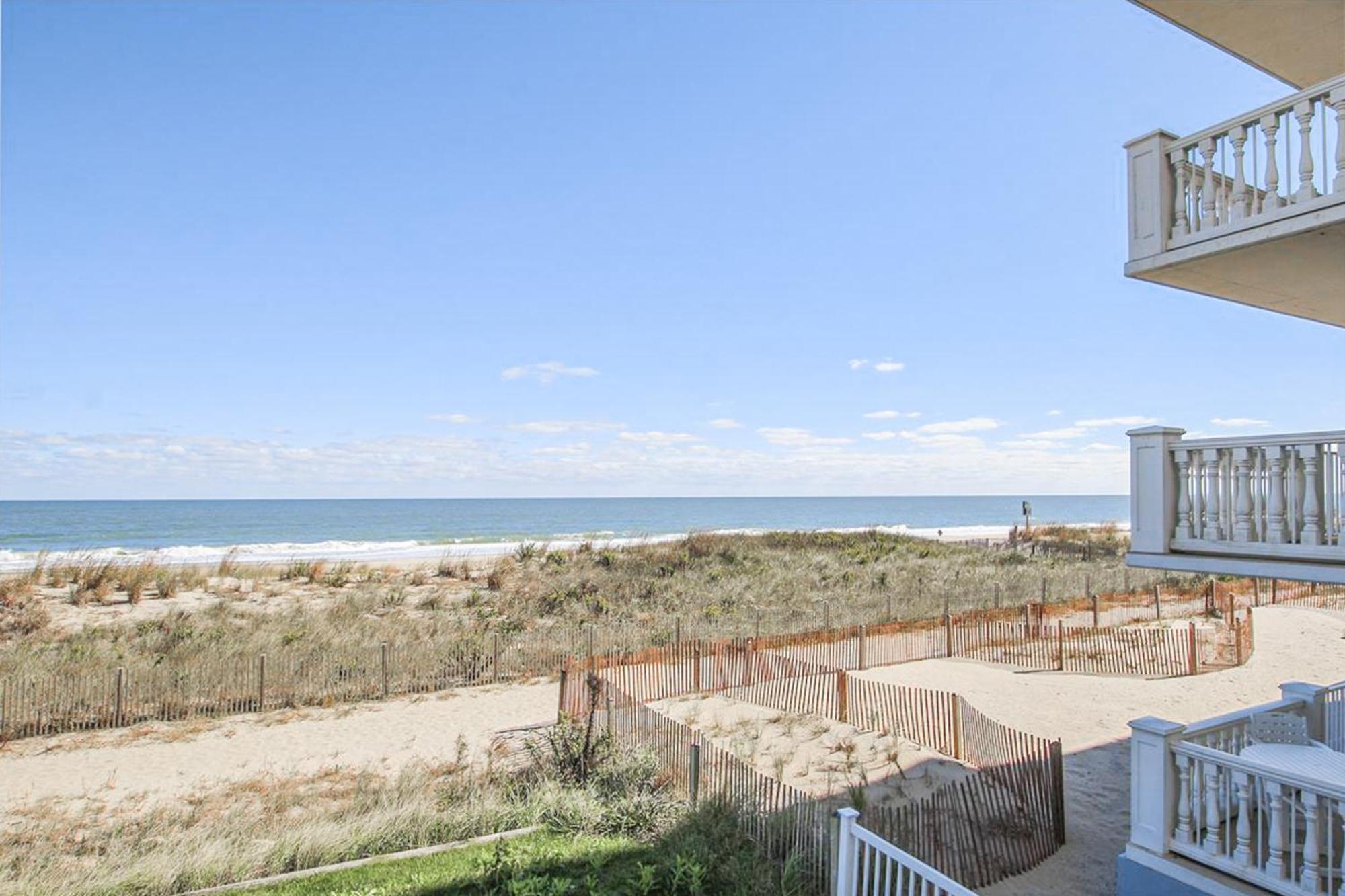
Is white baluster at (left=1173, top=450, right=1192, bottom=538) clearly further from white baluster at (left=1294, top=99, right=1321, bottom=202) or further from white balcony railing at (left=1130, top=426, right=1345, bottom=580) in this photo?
white baluster at (left=1294, top=99, right=1321, bottom=202)

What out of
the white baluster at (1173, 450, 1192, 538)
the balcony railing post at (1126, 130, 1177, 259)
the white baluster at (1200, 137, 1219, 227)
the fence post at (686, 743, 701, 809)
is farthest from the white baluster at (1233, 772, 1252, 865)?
the fence post at (686, 743, 701, 809)

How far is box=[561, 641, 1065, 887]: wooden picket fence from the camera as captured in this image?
291 inches

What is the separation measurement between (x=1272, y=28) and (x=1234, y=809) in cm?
736

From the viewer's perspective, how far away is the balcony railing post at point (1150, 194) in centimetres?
680

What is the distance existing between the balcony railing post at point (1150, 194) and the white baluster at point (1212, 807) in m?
4.32

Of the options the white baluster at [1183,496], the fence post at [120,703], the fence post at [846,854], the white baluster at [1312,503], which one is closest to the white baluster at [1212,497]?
the white baluster at [1183,496]

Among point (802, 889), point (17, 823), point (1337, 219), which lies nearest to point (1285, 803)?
point (802, 889)

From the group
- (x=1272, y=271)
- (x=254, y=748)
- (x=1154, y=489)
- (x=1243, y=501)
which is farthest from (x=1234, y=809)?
(x=254, y=748)

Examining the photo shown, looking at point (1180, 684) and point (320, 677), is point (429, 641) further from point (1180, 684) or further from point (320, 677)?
point (1180, 684)

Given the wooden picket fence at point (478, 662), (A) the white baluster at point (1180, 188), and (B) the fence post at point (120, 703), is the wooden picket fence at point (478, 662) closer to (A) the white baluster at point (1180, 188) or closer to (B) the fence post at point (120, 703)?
(B) the fence post at point (120, 703)

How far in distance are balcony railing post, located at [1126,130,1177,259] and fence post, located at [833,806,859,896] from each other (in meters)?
5.44

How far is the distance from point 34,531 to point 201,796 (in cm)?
7380

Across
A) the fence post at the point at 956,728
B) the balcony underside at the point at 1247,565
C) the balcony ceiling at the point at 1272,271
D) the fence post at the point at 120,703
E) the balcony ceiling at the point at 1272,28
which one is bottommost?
the fence post at the point at 120,703

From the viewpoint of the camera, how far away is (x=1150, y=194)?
6.88 metres
